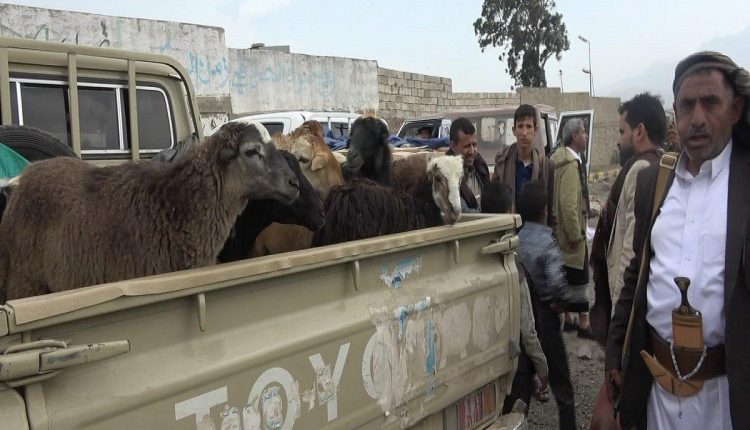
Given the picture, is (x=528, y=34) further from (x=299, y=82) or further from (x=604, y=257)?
(x=604, y=257)

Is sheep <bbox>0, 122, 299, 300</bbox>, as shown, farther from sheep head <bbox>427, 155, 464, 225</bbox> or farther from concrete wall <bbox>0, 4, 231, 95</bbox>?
concrete wall <bbox>0, 4, 231, 95</bbox>

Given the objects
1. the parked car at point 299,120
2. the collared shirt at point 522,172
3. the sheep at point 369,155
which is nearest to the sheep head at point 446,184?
the sheep at point 369,155

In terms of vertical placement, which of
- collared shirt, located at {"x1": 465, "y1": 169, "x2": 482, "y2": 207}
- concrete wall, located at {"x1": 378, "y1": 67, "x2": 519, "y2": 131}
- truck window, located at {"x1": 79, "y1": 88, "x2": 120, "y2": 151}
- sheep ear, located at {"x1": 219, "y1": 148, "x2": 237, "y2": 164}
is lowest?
collared shirt, located at {"x1": 465, "y1": 169, "x2": 482, "y2": 207}

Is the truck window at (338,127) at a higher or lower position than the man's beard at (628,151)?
higher

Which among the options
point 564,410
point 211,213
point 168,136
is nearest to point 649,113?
point 564,410

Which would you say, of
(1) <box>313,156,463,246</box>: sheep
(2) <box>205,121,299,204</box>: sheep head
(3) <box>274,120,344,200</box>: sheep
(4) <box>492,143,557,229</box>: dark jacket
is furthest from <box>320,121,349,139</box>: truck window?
(2) <box>205,121,299,204</box>: sheep head

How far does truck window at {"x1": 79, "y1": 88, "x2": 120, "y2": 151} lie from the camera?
14.4 ft

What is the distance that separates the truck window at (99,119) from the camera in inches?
172

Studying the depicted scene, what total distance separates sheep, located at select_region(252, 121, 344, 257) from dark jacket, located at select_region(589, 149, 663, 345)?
1.64 meters

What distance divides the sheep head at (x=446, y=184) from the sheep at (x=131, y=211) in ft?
3.25

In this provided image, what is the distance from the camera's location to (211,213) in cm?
283

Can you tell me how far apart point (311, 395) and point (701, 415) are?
1411 mm

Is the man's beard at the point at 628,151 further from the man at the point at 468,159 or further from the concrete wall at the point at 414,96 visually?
the concrete wall at the point at 414,96

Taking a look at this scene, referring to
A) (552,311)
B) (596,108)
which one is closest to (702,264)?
(552,311)
